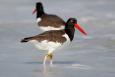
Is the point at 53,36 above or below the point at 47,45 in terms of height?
above

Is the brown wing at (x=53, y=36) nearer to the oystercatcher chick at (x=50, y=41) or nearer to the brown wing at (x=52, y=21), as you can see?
the oystercatcher chick at (x=50, y=41)

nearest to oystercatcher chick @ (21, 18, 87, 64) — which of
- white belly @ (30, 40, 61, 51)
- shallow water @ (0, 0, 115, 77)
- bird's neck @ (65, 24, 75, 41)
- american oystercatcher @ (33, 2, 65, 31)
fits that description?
white belly @ (30, 40, 61, 51)

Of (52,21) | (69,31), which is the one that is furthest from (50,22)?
(69,31)

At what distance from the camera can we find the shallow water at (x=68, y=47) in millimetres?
13665

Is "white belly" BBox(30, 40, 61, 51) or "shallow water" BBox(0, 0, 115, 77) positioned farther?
"white belly" BBox(30, 40, 61, 51)

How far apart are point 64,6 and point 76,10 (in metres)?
0.86

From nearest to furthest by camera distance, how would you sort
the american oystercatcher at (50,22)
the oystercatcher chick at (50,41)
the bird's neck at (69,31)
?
the oystercatcher chick at (50,41) < the bird's neck at (69,31) < the american oystercatcher at (50,22)

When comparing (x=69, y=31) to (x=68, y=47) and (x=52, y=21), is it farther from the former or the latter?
(x=52, y=21)

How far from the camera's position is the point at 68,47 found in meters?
16.8

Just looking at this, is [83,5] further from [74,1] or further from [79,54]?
[79,54]

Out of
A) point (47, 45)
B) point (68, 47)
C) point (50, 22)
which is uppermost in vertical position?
point (50, 22)

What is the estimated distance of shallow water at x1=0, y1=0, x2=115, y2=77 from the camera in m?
13.7

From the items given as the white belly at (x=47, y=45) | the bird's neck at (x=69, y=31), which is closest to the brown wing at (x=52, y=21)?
the bird's neck at (x=69, y=31)

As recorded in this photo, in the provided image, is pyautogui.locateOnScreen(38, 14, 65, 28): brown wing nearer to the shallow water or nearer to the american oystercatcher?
the american oystercatcher
